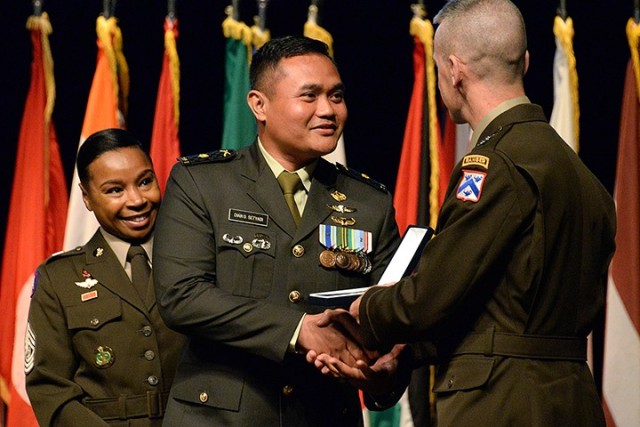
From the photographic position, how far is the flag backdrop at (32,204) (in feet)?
13.0

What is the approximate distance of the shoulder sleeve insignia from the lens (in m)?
2.30

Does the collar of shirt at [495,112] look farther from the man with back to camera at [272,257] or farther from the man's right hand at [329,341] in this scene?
the man's right hand at [329,341]

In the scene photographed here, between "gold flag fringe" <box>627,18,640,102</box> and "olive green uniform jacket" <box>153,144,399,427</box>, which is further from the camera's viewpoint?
"gold flag fringe" <box>627,18,640,102</box>

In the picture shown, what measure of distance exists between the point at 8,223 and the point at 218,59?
41.3 inches

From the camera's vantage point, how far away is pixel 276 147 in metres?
2.83

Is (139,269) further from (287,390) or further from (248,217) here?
(287,390)

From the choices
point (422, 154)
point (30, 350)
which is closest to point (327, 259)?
point (30, 350)

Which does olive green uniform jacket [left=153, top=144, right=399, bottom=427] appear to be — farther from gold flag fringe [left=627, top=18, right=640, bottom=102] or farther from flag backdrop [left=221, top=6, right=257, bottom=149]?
gold flag fringe [left=627, top=18, right=640, bottom=102]

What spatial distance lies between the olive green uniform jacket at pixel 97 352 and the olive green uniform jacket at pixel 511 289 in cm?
82

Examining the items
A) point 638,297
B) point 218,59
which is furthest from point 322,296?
point 218,59

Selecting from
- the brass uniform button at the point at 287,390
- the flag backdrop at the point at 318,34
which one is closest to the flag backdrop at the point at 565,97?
the flag backdrop at the point at 318,34

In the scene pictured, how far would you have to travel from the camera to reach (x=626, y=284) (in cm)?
391

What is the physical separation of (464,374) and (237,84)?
200 cm

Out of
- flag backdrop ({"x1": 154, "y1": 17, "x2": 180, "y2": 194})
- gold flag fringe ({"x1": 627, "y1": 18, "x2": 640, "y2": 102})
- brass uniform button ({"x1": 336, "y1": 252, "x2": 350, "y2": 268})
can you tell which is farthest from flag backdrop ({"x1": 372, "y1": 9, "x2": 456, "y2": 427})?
brass uniform button ({"x1": 336, "y1": 252, "x2": 350, "y2": 268})
